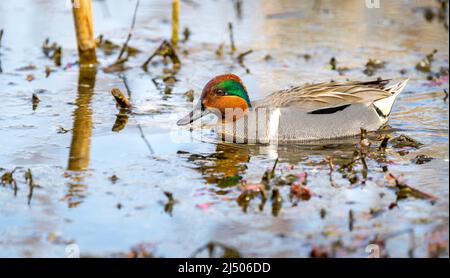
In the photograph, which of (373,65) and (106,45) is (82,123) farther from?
(373,65)

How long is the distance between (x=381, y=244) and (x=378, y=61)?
16.2ft

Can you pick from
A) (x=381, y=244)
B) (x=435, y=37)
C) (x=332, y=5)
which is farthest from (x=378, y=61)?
(x=381, y=244)

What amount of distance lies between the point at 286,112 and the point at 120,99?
1518 mm

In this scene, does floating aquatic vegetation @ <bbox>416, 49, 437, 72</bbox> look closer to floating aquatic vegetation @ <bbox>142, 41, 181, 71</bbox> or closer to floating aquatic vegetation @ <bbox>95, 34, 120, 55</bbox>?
floating aquatic vegetation @ <bbox>142, 41, 181, 71</bbox>

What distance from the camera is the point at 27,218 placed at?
197 inches

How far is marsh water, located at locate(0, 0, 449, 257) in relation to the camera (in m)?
4.74

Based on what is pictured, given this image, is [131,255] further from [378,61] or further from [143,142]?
[378,61]

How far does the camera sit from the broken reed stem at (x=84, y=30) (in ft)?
27.8

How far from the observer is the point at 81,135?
22.5 ft

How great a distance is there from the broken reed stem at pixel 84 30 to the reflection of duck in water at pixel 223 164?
2466 millimetres

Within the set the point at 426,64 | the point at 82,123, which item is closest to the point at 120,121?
the point at 82,123

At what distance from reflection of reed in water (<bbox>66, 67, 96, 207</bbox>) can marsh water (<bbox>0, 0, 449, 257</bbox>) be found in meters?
0.02

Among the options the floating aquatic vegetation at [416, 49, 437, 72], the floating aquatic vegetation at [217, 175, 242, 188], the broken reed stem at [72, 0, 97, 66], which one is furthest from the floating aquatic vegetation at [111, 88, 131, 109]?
the floating aquatic vegetation at [416, 49, 437, 72]

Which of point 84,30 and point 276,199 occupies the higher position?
point 84,30
